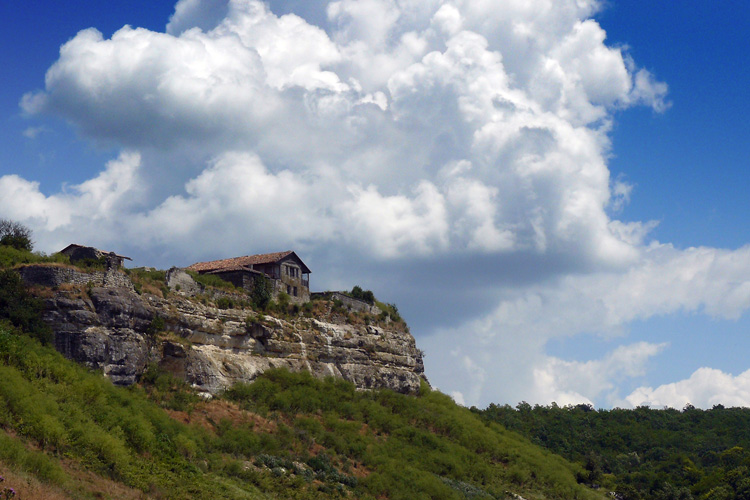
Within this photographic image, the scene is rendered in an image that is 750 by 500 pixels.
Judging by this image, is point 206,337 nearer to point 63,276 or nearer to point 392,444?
point 63,276

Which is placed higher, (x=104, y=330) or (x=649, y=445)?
(x=649, y=445)

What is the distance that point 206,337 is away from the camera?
47406 mm

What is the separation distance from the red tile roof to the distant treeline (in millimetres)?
27449

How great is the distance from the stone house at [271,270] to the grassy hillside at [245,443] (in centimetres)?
754

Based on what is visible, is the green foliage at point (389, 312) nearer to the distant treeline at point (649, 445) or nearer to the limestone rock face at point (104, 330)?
the distant treeline at point (649, 445)

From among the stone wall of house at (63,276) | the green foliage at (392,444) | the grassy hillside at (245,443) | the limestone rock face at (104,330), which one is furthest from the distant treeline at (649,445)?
the stone wall of house at (63,276)

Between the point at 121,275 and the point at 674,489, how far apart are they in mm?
53652

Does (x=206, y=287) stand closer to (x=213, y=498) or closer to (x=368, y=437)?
(x=368, y=437)

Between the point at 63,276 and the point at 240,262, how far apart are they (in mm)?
19641

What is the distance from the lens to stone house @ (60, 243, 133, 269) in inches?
1666

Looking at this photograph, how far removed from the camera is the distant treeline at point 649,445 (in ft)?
233

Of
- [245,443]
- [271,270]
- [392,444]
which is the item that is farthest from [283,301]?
[245,443]

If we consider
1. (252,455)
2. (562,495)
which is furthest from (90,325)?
(562,495)

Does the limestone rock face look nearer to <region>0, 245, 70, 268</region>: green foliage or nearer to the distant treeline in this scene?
<region>0, 245, 70, 268</region>: green foliage
